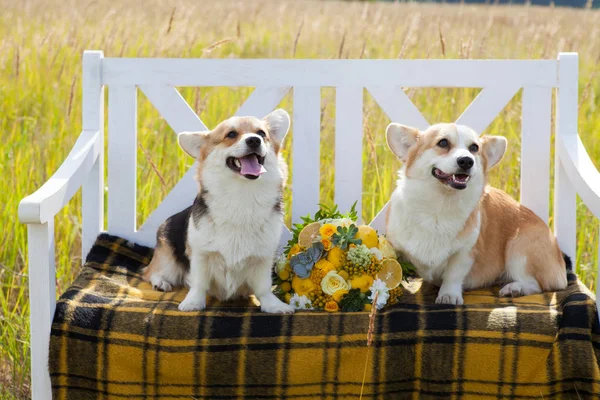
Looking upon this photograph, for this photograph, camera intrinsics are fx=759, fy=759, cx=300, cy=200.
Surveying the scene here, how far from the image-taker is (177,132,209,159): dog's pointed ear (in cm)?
245

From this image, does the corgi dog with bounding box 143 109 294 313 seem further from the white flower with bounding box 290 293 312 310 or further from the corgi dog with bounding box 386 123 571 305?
the corgi dog with bounding box 386 123 571 305

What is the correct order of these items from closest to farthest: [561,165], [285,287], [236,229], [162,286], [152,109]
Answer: [236,229], [285,287], [162,286], [561,165], [152,109]

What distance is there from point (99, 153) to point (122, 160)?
108 millimetres

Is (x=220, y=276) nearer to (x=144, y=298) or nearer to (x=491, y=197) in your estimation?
(x=144, y=298)

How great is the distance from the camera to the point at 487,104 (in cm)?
306

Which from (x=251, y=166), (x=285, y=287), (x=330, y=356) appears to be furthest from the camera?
(x=285, y=287)

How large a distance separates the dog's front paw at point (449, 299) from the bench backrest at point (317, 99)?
626 millimetres

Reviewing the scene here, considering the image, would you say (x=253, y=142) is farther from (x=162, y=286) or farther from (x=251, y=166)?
(x=162, y=286)

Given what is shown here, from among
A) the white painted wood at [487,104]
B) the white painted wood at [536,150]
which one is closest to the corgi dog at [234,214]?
the white painted wood at [487,104]

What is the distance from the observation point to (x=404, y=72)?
3.04m

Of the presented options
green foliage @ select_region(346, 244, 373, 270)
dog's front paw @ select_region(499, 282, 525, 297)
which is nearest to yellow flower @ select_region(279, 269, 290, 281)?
green foliage @ select_region(346, 244, 373, 270)

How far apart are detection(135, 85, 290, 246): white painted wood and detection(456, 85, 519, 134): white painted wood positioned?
2.43ft

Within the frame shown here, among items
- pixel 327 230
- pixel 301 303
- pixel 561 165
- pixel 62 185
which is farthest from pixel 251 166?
pixel 561 165

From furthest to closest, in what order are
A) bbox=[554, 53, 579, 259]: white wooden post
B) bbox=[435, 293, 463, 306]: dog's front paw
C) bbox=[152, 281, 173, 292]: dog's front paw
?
bbox=[554, 53, 579, 259]: white wooden post, bbox=[152, 281, 173, 292]: dog's front paw, bbox=[435, 293, 463, 306]: dog's front paw
